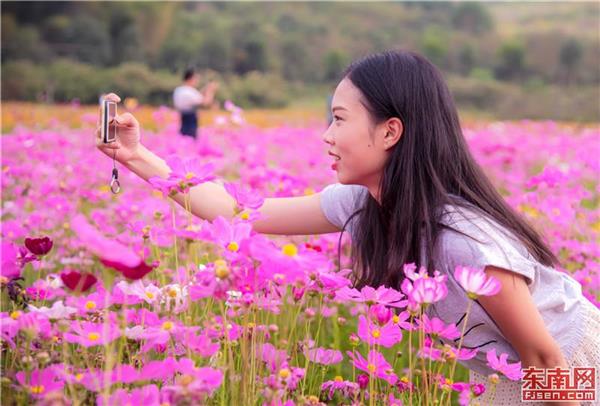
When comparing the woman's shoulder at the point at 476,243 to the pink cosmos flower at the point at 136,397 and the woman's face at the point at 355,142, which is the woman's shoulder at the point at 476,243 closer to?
the woman's face at the point at 355,142

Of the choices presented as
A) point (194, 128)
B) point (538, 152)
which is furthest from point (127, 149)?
point (538, 152)

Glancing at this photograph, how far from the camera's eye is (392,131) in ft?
4.21

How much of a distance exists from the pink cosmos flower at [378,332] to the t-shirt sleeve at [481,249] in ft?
0.69

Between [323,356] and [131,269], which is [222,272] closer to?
[131,269]

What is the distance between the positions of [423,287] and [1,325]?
0.55 metres

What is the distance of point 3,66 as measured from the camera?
57.9 feet

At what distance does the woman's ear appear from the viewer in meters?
1.28

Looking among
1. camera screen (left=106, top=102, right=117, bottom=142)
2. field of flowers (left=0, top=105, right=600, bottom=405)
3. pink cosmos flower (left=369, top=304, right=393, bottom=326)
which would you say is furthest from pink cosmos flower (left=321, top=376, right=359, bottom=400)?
camera screen (left=106, top=102, right=117, bottom=142)

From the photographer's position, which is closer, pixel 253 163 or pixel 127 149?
pixel 127 149

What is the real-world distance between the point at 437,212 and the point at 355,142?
0.64ft

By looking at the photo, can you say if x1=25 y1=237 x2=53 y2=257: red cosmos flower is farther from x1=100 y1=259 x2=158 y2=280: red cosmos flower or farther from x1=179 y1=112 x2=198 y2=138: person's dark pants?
x1=179 y1=112 x2=198 y2=138: person's dark pants

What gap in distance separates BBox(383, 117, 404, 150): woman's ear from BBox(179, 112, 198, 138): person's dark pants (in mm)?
5031

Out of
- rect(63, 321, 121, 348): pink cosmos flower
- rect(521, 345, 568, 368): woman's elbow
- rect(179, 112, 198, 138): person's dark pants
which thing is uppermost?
rect(179, 112, 198, 138): person's dark pants

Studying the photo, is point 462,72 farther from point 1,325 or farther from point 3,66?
point 1,325
